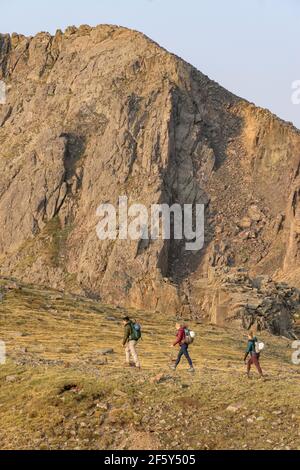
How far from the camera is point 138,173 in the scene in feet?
356

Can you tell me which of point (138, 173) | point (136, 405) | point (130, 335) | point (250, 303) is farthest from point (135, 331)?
point (138, 173)

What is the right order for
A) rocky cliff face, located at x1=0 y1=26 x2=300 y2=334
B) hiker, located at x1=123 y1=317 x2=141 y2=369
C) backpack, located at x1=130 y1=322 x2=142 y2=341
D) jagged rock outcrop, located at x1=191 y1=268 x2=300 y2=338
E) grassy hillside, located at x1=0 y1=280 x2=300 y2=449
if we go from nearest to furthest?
grassy hillside, located at x1=0 y1=280 x2=300 y2=449, backpack, located at x1=130 y1=322 x2=142 y2=341, hiker, located at x1=123 y1=317 x2=141 y2=369, jagged rock outcrop, located at x1=191 y1=268 x2=300 y2=338, rocky cliff face, located at x1=0 y1=26 x2=300 y2=334

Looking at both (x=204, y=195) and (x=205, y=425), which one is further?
(x=204, y=195)

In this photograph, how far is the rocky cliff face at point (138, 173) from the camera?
101000 mm

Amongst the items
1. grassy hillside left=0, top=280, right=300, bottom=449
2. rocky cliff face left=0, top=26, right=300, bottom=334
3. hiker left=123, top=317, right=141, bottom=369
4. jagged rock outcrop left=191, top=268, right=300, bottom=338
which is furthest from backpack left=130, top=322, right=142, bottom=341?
rocky cliff face left=0, top=26, right=300, bottom=334

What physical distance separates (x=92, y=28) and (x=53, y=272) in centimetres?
4749

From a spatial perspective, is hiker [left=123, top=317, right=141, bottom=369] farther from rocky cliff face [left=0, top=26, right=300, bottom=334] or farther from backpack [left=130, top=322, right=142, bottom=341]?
rocky cliff face [left=0, top=26, right=300, bottom=334]

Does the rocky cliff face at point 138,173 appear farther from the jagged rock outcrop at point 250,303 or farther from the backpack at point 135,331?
the backpack at point 135,331

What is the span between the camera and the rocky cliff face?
101000 millimetres

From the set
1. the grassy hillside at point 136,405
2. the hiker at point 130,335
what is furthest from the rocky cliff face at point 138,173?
the hiker at point 130,335

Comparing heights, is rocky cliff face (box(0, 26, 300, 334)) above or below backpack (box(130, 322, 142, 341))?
above

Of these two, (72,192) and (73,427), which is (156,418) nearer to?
(73,427)

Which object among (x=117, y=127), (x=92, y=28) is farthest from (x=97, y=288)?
(x=92, y=28)
